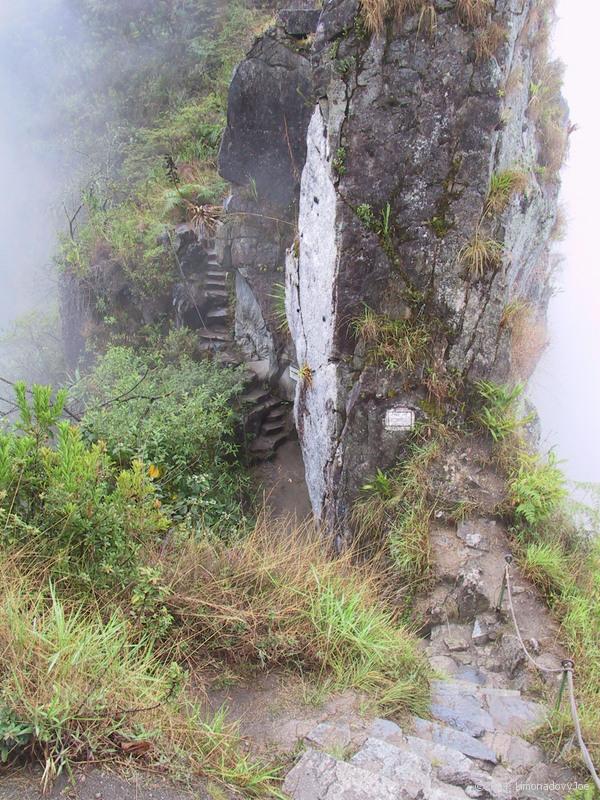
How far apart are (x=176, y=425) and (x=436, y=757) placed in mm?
5481

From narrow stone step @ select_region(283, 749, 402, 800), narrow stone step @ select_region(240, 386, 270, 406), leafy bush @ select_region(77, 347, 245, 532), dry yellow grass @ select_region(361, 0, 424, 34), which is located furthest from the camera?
narrow stone step @ select_region(240, 386, 270, 406)

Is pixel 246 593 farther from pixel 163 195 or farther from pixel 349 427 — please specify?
pixel 163 195

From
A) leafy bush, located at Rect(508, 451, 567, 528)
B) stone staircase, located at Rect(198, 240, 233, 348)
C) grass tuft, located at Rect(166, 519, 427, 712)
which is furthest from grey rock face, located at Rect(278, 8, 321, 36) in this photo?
grass tuft, located at Rect(166, 519, 427, 712)

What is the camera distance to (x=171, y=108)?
567 inches

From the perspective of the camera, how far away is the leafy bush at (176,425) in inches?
242

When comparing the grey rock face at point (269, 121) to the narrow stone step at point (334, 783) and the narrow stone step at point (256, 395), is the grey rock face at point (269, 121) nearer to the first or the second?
the narrow stone step at point (256, 395)

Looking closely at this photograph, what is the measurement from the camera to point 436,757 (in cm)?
324

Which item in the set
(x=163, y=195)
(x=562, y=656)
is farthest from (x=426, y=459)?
(x=163, y=195)

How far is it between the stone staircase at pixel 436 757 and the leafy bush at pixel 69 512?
1538 millimetres

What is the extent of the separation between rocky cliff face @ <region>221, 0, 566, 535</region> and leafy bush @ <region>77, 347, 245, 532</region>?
173cm

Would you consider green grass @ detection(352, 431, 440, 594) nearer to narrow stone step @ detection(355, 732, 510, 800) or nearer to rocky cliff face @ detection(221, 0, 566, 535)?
rocky cliff face @ detection(221, 0, 566, 535)

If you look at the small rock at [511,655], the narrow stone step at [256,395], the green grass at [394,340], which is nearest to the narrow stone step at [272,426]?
the narrow stone step at [256,395]

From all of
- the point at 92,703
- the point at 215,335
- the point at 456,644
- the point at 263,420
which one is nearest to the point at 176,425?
the point at 263,420

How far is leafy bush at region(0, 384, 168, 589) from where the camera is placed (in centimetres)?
337
